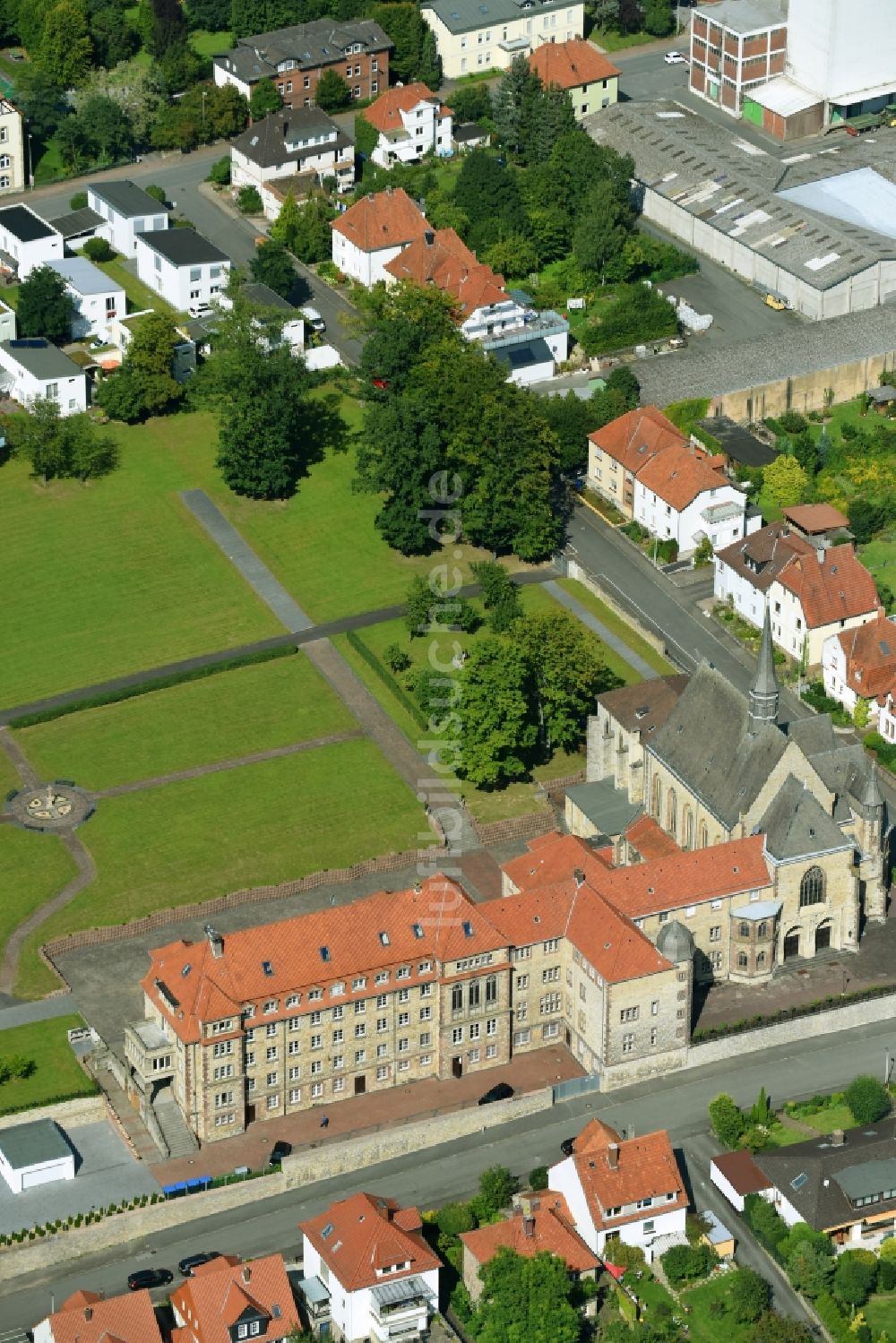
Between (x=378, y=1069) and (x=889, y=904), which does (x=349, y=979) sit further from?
(x=889, y=904)

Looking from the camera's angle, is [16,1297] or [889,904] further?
[889,904]

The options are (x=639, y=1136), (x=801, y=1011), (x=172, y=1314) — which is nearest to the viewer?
(x=172, y=1314)

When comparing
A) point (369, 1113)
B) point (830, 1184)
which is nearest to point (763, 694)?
point (830, 1184)

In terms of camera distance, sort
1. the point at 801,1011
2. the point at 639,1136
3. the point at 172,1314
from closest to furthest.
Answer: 1. the point at 172,1314
2. the point at 639,1136
3. the point at 801,1011

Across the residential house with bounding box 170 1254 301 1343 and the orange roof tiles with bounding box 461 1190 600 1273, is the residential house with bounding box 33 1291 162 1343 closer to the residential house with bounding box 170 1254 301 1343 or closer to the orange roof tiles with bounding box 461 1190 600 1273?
the residential house with bounding box 170 1254 301 1343

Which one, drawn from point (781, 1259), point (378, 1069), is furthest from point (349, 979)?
point (781, 1259)

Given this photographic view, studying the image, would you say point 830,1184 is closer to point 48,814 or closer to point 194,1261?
point 194,1261

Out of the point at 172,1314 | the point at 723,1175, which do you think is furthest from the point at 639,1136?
the point at 172,1314

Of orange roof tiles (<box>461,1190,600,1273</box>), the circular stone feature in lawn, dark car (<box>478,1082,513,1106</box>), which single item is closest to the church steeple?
dark car (<box>478,1082,513,1106</box>)
